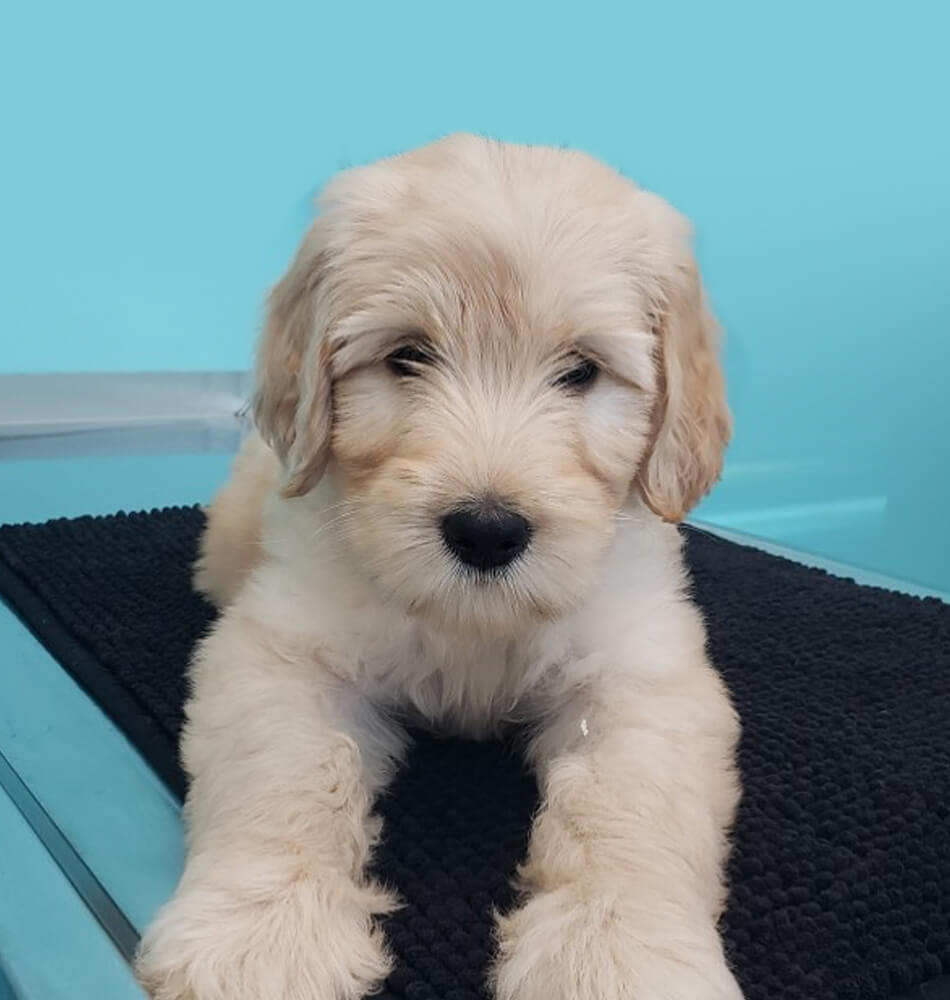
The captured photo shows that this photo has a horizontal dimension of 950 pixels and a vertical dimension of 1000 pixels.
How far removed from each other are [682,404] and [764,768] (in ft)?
2.23

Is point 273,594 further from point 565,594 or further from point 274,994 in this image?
point 274,994

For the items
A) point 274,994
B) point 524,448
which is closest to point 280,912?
point 274,994

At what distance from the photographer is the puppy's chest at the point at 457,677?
2.00m

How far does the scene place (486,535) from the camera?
63.4 inches

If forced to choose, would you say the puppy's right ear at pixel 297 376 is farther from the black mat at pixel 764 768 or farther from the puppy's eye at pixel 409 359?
the black mat at pixel 764 768

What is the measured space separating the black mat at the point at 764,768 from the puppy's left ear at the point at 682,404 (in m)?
0.52

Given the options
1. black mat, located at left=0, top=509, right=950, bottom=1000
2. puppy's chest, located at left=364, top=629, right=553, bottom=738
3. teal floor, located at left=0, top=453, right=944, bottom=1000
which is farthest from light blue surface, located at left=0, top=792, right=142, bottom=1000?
puppy's chest, located at left=364, top=629, right=553, bottom=738

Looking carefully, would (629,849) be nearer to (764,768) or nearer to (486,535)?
(486,535)

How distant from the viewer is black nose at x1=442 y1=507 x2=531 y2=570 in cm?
161

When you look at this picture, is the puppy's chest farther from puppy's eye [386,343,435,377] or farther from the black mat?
puppy's eye [386,343,435,377]

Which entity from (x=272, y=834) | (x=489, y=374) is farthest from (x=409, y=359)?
(x=272, y=834)

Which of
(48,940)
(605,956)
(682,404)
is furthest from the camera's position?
(682,404)

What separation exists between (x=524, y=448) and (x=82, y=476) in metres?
2.96

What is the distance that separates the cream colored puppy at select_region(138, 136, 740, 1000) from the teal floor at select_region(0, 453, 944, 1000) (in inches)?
3.8
